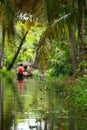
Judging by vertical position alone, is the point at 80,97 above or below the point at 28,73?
below

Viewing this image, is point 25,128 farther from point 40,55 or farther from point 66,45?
point 66,45

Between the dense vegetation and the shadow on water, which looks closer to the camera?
the shadow on water

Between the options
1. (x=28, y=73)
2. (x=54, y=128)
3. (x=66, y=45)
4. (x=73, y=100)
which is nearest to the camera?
(x=54, y=128)

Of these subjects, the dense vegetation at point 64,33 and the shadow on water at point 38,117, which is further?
the dense vegetation at point 64,33

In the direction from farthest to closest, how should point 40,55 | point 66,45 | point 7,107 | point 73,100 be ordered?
point 66,45 < point 40,55 < point 73,100 < point 7,107

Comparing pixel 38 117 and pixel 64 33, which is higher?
pixel 64 33

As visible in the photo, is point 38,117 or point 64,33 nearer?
point 38,117

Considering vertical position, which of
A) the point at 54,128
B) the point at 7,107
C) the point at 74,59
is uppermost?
the point at 74,59

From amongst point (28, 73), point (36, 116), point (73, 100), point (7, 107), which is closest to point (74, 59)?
point (73, 100)

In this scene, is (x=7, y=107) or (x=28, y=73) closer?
(x=7, y=107)

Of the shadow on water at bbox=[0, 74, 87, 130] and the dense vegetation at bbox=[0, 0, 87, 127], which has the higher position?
the dense vegetation at bbox=[0, 0, 87, 127]

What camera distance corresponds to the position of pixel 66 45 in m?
29.6

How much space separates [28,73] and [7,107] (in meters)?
27.2

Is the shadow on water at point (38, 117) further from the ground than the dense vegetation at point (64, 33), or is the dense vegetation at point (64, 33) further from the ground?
the dense vegetation at point (64, 33)
